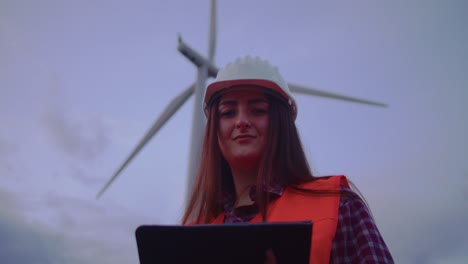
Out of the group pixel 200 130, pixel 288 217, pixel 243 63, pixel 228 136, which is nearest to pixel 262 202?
pixel 288 217

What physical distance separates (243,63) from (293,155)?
0.89 m

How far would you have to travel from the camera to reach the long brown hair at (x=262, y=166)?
11.0 ft

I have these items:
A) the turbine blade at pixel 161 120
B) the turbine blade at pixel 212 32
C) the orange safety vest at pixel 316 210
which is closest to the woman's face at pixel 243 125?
the orange safety vest at pixel 316 210

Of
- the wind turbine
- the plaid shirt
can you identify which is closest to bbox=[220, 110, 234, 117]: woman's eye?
the plaid shirt

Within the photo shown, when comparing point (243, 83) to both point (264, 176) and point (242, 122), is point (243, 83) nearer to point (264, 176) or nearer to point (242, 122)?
point (242, 122)

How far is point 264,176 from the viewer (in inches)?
130

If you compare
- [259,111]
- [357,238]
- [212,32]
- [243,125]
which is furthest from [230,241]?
[212,32]

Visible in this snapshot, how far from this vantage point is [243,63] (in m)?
3.77

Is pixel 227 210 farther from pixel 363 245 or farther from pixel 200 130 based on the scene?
pixel 200 130

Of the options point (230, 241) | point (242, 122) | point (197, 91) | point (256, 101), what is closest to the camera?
point (230, 241)

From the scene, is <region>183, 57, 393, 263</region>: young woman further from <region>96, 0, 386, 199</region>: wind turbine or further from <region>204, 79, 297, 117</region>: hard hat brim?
<region>96, 0, 386, 199</region>: wind turbine

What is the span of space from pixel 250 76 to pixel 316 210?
129 centimetres

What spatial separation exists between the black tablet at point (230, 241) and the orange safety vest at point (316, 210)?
0.38m

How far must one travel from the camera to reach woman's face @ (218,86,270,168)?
351 cm
